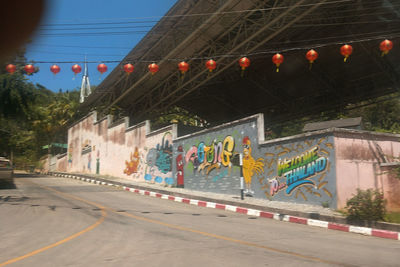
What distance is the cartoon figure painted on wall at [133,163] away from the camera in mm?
25295

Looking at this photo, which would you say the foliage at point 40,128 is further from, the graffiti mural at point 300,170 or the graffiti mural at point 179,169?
the graffiti mural at point 300,170

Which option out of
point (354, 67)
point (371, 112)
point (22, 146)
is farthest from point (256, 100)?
point (22, 146)

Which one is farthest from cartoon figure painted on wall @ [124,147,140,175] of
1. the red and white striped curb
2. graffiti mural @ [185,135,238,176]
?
the red and white striped curb

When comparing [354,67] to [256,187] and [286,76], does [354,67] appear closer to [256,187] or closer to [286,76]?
[286,76]

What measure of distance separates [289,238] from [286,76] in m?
17.5

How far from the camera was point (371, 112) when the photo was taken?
29.5 metres

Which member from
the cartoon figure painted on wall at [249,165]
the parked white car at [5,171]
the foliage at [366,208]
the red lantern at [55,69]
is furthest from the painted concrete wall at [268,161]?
the parked white car at [5,171]

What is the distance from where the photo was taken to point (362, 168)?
1221cm

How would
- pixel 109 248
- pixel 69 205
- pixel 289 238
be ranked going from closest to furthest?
pixel 109 248
pixel 289 238
pixel 69 205

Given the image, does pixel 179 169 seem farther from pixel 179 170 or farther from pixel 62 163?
pixel 62 163

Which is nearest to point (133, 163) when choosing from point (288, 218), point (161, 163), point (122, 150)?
point (122, 150)

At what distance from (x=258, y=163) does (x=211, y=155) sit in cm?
378

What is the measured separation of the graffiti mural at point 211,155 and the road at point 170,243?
6.83m

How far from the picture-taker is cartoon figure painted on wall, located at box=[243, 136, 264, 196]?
1484 cm
